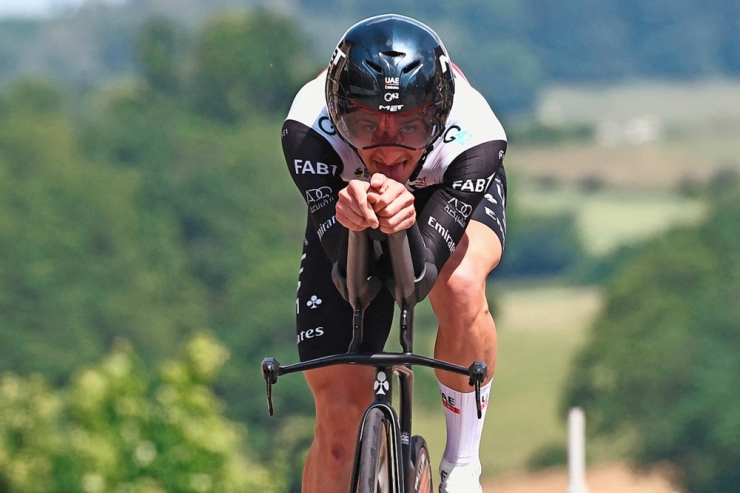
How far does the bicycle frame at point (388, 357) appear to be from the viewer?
14.2 feet

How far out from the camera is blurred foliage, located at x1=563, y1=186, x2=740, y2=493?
2060 inches

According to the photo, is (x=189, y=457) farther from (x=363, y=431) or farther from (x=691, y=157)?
(x=691, y=157)

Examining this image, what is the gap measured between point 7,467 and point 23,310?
27.0m

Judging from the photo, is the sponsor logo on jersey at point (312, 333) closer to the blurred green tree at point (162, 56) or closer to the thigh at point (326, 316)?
the thigh at point (326, 316)

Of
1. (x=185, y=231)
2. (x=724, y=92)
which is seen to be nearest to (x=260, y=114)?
(x=185, y=231)

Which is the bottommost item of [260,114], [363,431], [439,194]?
[363,431]

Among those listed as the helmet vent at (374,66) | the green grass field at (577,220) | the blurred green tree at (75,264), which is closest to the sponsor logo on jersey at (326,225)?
the helmet vent at (374,66)

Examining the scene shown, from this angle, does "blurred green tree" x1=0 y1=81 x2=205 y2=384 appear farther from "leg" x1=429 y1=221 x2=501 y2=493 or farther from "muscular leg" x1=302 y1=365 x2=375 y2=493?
"muscular leg" x1=302 y1=365 x2=375 y2=493

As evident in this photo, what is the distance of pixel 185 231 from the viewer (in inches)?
2820

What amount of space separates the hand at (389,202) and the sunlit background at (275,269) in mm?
29832

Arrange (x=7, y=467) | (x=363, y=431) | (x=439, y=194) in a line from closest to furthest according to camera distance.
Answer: (x=363, y=431), (x=439, y=194), (x=7, y=467)

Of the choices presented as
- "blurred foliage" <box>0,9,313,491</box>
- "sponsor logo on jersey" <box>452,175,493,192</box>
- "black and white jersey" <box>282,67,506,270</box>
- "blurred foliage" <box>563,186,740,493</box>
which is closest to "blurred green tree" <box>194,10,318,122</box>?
"blurred foliage" <box>0,9,313,491</box>

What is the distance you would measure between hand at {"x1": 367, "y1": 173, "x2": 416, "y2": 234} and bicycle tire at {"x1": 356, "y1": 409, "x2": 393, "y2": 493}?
0.65 meters

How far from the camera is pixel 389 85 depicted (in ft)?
14.4
